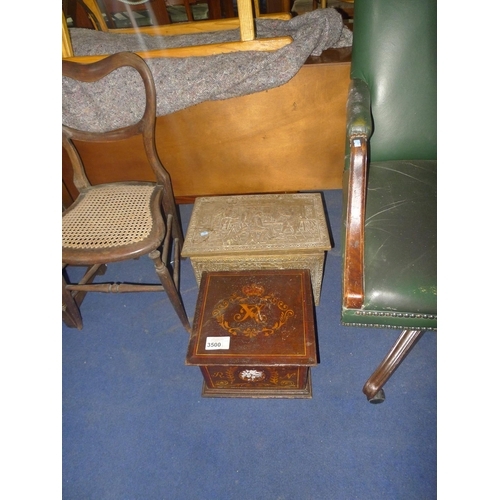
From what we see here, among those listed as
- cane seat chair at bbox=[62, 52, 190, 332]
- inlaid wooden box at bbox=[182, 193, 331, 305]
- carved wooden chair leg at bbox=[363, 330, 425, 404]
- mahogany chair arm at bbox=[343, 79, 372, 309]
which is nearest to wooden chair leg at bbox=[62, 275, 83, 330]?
cane seat chair at bbox=[62, 52, 190, 332]

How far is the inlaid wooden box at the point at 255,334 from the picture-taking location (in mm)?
1063

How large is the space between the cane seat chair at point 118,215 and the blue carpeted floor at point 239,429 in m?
0.26

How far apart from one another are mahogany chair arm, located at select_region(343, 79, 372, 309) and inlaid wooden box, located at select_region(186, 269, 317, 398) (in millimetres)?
253

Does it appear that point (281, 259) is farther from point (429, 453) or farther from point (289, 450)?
point (429, 453)

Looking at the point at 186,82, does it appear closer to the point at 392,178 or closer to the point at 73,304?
the point at 392,178

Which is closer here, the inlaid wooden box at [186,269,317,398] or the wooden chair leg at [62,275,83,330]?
the inlaid wooden box at [186,269,317,398]

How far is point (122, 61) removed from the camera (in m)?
1.15

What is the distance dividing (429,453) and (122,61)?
1668 mm

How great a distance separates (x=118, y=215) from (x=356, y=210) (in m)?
0.87

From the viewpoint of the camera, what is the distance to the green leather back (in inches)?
43.9

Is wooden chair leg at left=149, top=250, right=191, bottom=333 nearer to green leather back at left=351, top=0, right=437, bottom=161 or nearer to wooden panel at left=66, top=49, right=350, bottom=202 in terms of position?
wooden panel at left=66, top=49, right=350, bottom=202

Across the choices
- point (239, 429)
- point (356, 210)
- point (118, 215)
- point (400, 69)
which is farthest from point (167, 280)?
point (400, 69)

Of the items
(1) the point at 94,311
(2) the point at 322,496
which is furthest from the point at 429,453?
(1) the point at 94,311

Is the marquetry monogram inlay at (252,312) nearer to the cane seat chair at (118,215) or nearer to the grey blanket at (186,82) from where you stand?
the cane seat chair at (118,215)
